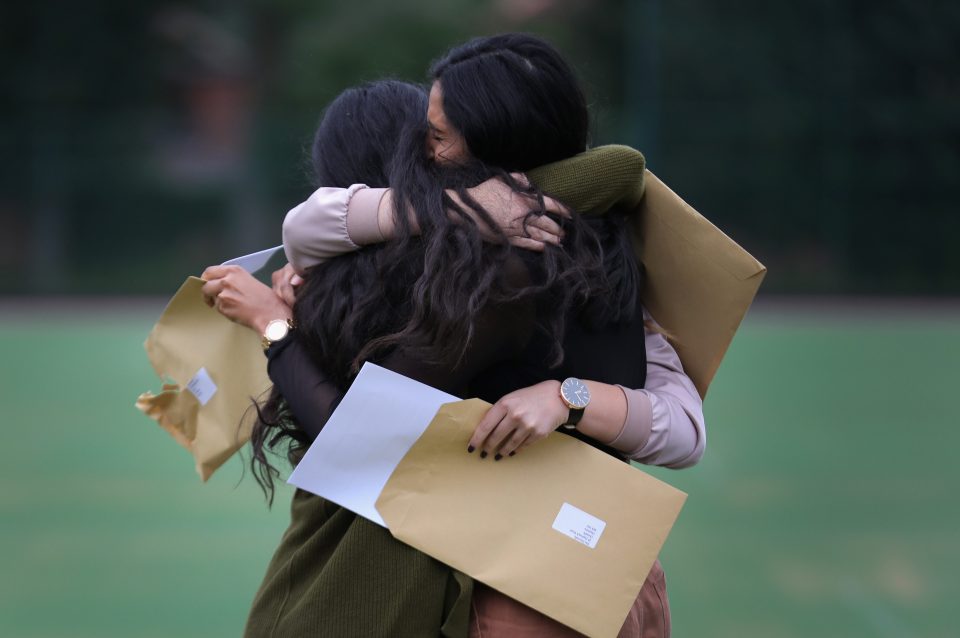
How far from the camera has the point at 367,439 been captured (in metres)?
1.52

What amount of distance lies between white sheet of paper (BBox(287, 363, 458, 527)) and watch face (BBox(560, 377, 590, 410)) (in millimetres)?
146

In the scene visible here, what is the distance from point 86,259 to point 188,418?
12.5 metres

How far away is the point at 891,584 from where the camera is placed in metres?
3.95

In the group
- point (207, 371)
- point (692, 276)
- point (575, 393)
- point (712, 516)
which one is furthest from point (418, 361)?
point (712, 516)

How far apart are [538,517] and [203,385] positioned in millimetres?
659

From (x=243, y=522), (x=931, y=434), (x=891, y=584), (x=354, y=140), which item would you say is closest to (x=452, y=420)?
(x=354, y=140)

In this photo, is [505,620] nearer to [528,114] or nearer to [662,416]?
[662,416]

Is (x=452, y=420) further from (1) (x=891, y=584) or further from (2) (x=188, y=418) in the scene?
(1) (x=891, y=584)

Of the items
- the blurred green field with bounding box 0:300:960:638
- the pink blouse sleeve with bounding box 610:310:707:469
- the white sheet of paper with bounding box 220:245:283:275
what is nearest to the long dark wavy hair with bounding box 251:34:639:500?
the pink blouse sleeve with bounding box 610:310:707:469

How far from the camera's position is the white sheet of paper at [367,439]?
1.49 meters

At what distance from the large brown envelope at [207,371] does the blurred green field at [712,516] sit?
72.0 inches

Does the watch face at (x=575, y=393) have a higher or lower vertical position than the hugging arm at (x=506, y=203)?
lower

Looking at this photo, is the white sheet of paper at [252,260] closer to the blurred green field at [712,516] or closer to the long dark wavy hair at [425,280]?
the long dark wavy hair at [425,280]

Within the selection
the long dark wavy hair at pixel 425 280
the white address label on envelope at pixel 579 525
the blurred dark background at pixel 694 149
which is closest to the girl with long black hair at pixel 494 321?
the long dark wavy hair at pixel 425 280
